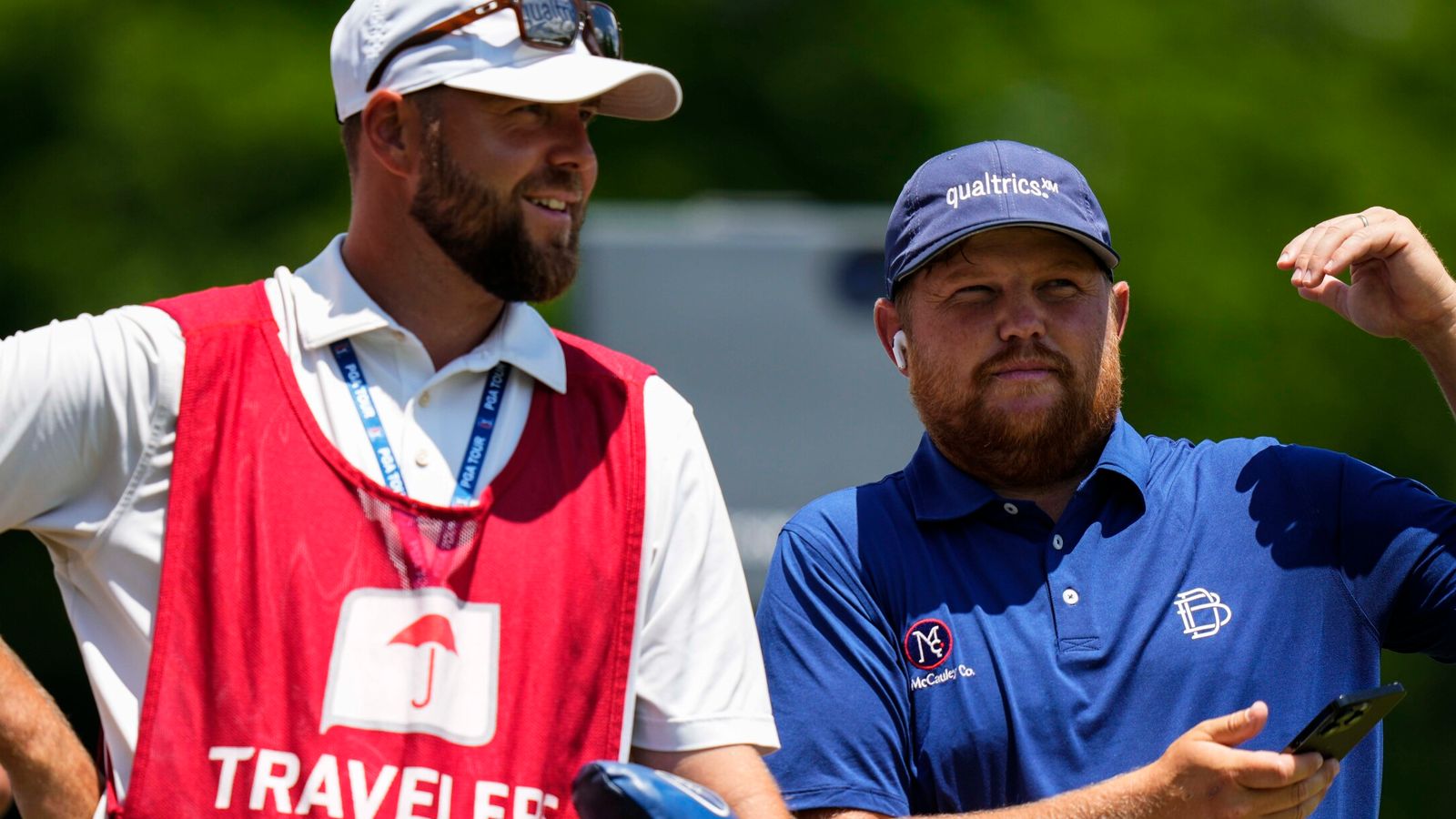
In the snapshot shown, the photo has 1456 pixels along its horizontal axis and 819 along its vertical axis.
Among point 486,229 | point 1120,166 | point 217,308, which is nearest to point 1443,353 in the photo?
point 486,229

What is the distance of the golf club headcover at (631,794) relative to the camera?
8.35 ft

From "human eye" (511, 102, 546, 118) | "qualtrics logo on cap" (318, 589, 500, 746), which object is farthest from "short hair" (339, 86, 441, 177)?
"qualtrics logo on cap" (318, 589, 500, 746)

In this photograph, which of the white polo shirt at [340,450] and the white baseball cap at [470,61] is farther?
the white baseball cap at [470,61]

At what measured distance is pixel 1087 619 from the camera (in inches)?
129

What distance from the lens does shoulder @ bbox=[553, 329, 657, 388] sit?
3.08 m

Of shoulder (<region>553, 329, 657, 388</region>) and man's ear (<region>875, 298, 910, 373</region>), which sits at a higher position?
man's ear (<region>875, 298, 910, 373</region>)

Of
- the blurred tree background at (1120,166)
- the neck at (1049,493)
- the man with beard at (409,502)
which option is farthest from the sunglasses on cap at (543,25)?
the blurred tree background at (1120,166)

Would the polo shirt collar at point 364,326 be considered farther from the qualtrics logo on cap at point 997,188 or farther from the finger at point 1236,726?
the finger at point 1236,726

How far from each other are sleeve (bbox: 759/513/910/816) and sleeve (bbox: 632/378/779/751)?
0.85 ft

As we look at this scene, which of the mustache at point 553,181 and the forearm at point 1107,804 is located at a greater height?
the mustache at point 553,181

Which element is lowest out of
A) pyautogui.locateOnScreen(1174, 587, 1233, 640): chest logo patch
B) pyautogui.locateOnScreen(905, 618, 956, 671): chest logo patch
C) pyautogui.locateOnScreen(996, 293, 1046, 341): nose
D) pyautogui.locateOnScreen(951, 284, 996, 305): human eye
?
pyautogui.locateOnScreen(905, 618, 956, 671): chest logo patch

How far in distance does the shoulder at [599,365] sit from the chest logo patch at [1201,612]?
36.4 inches

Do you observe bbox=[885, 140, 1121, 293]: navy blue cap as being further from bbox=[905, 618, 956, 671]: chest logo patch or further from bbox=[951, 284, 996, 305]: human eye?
bbox=[905, 618, 956, 671]: chest logo patch

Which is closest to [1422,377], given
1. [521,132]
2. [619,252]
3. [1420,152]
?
[1420,152]
